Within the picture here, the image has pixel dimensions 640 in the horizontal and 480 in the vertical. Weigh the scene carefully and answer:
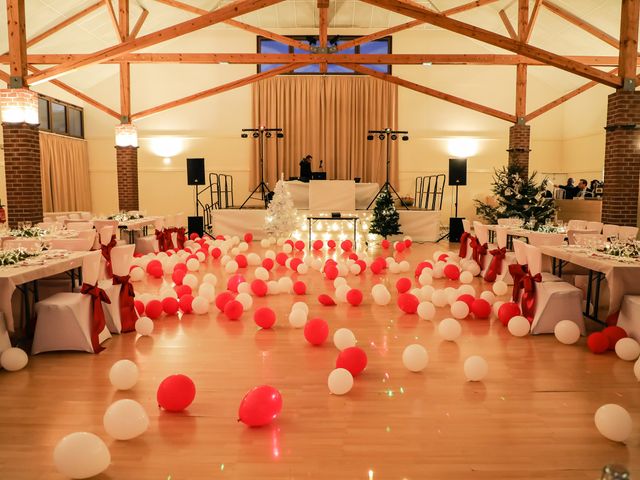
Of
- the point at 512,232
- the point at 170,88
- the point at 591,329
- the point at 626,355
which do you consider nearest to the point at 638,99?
the point at 512,232

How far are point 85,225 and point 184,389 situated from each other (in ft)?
19.0

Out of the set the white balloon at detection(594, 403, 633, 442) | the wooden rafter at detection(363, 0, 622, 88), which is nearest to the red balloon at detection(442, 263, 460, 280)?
the wooden rafter at detection(363, 0, 622, 88)

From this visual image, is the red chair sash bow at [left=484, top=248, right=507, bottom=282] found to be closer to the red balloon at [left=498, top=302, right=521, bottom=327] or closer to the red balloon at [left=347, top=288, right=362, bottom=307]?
the red balloon at [left=498, top=302, right=521, bottom=327]

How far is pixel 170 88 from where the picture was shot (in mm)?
15602

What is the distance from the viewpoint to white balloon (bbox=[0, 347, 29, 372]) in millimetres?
3590

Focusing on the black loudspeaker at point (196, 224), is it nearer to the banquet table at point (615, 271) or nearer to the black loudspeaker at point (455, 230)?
the black loudspeaker at point (455, 230)

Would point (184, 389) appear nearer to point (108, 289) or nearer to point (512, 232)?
point (108, 289)

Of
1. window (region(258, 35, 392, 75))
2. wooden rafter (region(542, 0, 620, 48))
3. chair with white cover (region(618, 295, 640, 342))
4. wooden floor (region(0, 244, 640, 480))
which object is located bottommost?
wooden floor (region(0, 244, 640, 480))

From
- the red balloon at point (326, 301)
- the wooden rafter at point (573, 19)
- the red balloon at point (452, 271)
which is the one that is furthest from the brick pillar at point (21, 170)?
the wooden rafter at point (573, 19)

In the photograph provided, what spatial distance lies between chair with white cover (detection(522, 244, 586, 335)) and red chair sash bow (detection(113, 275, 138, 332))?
3572mm

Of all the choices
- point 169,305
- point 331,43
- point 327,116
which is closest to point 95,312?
point 169,305

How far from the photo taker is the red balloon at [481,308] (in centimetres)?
506

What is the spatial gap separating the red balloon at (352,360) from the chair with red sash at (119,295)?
2171mm

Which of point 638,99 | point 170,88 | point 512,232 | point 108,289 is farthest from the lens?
point 170,88
